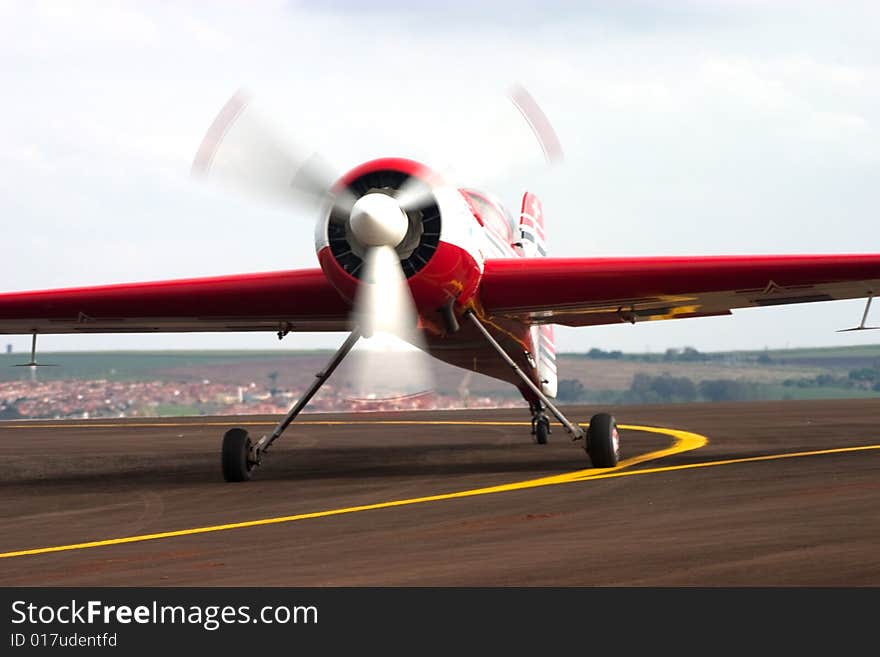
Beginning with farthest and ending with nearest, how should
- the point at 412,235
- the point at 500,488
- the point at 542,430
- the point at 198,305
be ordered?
the point at 542,430 < the point at 198,305 < the point at 412,235 < the point at 500,488

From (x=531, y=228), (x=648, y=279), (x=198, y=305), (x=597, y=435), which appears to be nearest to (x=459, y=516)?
(x=597, y=435)

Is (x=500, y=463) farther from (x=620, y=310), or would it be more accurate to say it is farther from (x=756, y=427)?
(x=756, y=427)

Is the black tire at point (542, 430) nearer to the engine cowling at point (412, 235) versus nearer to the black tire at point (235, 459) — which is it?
the black tire at point (235, 459)

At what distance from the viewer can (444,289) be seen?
1456cm

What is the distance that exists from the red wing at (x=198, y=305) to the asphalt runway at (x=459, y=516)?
82.5 inches

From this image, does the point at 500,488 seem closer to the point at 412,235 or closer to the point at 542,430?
the point at 412,235

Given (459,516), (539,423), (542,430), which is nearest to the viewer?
(459,516)

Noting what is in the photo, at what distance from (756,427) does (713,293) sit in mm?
9882

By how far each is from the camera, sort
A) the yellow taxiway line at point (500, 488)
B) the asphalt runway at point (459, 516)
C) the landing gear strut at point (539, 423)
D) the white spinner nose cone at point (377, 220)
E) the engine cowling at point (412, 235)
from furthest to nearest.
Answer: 1. the landing gear strut at point (539, 423)
2. the engine cowling at point (412, 235)
3. the white spinner nose cone at point (377, 220)
4. the yellow taxiway line at point (500, 488)
5. the asphalt runway at point (459, 516)

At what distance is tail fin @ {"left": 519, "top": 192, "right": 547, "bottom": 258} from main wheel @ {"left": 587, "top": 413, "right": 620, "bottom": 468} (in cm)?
430

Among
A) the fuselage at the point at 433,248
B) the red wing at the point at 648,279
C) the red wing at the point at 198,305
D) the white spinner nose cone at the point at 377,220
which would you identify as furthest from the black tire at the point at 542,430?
the white spinner nose cone at the point at 377,220

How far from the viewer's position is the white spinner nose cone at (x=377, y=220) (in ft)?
44.7

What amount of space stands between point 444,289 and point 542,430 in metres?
8.19
